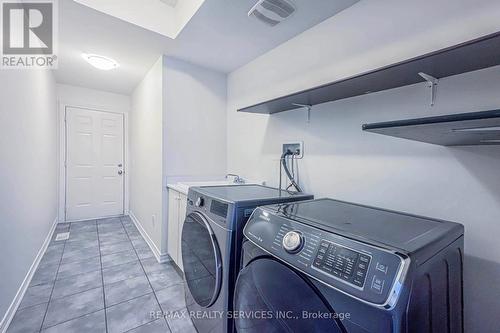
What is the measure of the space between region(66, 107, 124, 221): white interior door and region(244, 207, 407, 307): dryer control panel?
407 cm

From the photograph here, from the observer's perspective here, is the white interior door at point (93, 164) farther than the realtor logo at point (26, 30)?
Yes

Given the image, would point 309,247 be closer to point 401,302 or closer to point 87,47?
point 401,302

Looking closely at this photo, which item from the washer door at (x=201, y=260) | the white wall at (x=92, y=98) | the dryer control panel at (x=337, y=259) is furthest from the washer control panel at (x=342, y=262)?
the white wall at (x=92, y=98)

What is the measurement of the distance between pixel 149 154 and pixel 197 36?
60.7 inches

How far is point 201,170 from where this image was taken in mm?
2639

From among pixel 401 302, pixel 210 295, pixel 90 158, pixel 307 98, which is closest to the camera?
pixel 401 302

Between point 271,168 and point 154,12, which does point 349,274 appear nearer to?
point 271,168

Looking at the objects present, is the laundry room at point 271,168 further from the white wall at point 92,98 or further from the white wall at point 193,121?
the white wall at point 92,98

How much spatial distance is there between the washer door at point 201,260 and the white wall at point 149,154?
990 millimetres

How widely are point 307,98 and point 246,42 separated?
96 cm

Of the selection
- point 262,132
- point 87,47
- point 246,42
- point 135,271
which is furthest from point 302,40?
point 135,271

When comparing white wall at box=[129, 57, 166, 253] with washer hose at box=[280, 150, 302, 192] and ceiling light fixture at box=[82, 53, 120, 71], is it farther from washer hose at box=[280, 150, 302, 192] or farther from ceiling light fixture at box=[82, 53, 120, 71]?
washer hose at box=[280, 150, 302, 192]

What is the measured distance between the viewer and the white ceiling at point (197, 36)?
1624 mm

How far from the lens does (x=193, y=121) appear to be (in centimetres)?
258
